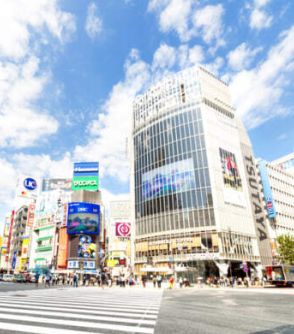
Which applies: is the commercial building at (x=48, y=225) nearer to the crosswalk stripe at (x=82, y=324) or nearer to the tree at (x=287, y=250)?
the tree at (x=287, y=250)

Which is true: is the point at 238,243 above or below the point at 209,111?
below

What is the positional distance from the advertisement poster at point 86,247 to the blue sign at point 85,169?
64.1 ft

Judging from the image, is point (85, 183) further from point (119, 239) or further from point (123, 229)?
point (119, 239)

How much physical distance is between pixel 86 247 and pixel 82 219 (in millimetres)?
6885

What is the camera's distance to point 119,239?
76125 mm

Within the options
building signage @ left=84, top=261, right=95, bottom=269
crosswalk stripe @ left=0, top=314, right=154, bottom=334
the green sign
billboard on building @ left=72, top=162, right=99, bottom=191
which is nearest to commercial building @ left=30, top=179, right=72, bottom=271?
the green sign

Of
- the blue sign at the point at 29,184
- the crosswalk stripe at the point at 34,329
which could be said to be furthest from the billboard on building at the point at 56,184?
the crosswalk stripe at the point at 34,329

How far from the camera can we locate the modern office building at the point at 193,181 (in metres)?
50.0

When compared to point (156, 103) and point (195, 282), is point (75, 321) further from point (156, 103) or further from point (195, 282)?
point (156, 103)

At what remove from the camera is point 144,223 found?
5941cm

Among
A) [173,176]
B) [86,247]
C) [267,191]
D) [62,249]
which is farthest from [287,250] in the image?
[62,249]

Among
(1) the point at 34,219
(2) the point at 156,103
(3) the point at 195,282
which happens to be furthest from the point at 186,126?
(1) the point at 34,219

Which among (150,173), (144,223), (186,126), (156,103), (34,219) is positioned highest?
(156,103)

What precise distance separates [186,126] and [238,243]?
1043 inches
